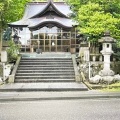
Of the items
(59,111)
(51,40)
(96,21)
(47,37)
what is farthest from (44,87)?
(51,40)

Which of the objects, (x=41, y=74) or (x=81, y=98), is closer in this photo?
(x=81, y=98)

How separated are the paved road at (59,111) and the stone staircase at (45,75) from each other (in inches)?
206

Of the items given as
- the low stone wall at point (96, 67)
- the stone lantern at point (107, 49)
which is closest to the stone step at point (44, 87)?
the stone lantern at point (107, 49)

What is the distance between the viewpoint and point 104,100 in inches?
679

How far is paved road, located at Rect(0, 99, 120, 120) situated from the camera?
1202cm

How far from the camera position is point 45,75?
25.5 m

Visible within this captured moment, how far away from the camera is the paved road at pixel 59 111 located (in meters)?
12.0

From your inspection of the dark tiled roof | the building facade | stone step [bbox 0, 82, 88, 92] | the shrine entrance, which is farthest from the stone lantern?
the shrine entrance

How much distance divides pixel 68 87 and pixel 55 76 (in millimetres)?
3784

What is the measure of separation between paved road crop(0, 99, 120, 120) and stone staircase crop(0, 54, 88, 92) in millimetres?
5245

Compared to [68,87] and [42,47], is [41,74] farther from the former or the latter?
[42,47]

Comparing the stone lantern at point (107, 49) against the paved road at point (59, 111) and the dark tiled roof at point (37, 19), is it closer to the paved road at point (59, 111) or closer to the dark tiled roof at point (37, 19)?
the paved road at point (59, 111)

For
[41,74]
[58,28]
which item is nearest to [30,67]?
[41,74]

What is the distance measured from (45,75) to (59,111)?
1209 centimetres
